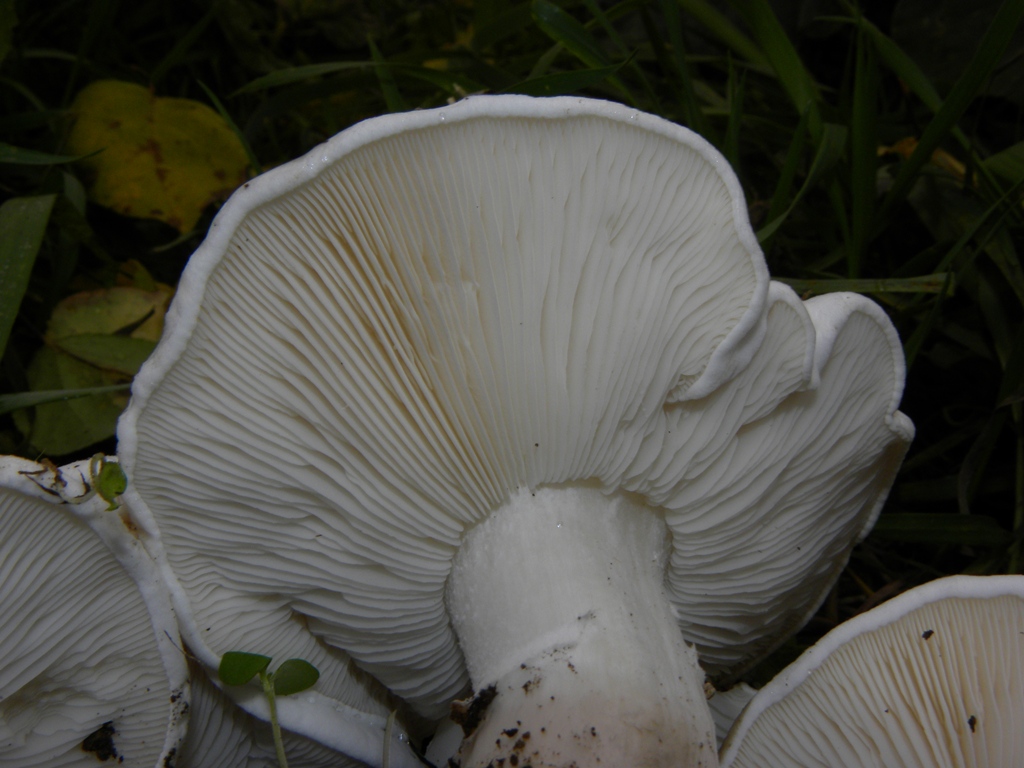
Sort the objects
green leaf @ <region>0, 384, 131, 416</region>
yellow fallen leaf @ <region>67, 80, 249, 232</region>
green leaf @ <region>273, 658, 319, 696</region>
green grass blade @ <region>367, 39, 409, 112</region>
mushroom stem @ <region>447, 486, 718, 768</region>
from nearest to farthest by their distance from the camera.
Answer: mushroom stem @ <region>447, 486, 718, 768</region> < green leaf @ <region>273, 658, 319, 696</region> < green leaf @ <region>0, 384, 131, 416</region> < green grass blade @ <region>367, 39, 409, 112</region> < yellow fallen leaf @ <region>67, 80, 249, 232</region>

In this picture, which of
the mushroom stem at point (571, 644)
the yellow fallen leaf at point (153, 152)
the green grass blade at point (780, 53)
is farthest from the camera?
the yellow fallen leaf at point (153, 152)

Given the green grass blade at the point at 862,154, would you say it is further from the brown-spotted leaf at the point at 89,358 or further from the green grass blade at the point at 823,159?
the brown-spotted leaf at the point at 89,358

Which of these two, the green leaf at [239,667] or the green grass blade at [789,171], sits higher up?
the green grass blade at [789,171]

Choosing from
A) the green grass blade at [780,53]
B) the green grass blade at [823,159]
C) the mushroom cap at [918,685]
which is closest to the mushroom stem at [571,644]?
the mushroom cap at [918,685]

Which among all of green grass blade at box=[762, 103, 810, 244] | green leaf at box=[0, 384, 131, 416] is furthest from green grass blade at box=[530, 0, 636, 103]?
green leaf at box=[0, 384, 131, 416]

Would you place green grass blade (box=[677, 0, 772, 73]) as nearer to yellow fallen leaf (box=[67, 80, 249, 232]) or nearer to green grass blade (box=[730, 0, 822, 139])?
green grass blade (box=[730, 0, 822, 139])
